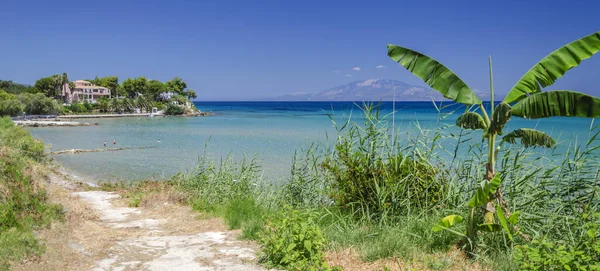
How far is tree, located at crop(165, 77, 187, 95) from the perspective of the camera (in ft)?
471

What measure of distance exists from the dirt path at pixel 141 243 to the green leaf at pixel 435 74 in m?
3.15

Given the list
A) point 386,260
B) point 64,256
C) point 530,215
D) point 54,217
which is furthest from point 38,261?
point 530,215

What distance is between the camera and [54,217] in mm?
7395

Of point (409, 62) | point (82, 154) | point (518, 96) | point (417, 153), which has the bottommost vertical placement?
point (82, 154)

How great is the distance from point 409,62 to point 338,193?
2513mm

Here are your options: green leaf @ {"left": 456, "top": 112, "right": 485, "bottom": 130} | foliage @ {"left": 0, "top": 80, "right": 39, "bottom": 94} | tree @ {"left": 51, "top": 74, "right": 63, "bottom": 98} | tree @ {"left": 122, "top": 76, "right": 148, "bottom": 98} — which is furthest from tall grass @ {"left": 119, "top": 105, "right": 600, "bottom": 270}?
tree @ {"left": 122, "top": 76, "right": 148, "bottom": 98}

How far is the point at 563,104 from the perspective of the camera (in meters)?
4.87

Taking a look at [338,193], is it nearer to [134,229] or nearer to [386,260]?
[386,260]

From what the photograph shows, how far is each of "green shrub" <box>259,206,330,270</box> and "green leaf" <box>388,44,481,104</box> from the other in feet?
7.55

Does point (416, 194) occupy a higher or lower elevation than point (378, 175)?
lower

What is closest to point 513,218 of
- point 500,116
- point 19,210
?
point 500,116

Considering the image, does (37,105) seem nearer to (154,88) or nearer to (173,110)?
(173,110)

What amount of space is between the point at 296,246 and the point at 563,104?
330 centimetres

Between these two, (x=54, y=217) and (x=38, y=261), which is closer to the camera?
(x=38, y=261)
